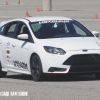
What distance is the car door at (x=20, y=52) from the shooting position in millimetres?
12609

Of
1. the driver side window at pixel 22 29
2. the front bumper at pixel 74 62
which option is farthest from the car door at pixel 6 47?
the front bumper at pixel 74 62

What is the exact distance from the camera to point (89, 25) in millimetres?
31219

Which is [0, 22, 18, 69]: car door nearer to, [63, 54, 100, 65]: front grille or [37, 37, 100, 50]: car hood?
[37, 37, 100, 50]: car hood

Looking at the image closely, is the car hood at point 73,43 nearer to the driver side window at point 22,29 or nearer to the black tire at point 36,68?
the black tire at point 36,68

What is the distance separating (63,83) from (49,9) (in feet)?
120

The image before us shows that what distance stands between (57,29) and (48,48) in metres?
1.10

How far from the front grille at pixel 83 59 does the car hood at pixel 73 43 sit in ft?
0.59

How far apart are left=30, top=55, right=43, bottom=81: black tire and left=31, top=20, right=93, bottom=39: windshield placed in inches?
24.3

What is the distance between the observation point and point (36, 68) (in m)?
12.2

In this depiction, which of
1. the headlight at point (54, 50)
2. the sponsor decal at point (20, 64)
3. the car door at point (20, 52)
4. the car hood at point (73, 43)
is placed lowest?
the sponsor decal at point (20, 64)

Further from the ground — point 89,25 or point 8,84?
point 8,84

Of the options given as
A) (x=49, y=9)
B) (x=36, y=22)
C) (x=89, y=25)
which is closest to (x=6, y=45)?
(x=36, y=22)

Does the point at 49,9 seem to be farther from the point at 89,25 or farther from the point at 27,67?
the point at 27,67

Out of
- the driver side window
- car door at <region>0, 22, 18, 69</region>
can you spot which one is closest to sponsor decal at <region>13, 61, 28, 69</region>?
car door at <region>0, 22, 18, 69</region>
